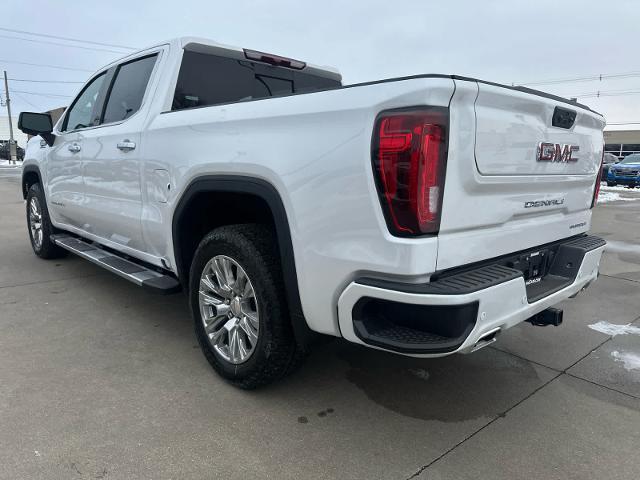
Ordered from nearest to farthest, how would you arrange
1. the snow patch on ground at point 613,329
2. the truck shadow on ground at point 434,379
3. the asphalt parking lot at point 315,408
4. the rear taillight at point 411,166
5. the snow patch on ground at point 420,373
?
the rear taillight at point 411,166
the asphalt parking lot at point 315,408
the truck shadow on ground at point 434,379
the snow patch on ground at point 420,373
the snow patch on ground at point 613,329

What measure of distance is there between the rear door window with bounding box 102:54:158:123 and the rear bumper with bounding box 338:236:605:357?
249 centimetres

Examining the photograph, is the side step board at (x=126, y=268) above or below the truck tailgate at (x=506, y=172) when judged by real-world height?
below


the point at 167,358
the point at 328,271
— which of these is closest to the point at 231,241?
the point at 328,271

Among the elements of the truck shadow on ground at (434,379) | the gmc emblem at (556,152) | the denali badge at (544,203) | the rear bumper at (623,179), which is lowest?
the rear bumper at (623,179)

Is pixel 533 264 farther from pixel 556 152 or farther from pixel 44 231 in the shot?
pixel 44 231

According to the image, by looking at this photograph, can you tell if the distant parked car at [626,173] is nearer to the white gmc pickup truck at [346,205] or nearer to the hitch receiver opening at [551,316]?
the white gmc pickup truck at [346,205]

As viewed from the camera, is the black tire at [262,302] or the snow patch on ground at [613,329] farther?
the snow patch on ground at [613,329]

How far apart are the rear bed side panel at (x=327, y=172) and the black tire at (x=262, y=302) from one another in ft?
0.81

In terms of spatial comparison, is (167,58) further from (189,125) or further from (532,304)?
(532,304)

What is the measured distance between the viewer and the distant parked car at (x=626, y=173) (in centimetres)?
2069

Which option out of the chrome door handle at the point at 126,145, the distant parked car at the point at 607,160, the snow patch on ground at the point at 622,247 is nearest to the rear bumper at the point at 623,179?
the distant parked car at the point at 607,160

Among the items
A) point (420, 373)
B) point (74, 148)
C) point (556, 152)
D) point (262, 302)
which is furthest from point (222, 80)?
point (420, 373)

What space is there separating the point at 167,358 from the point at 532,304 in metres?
2.28

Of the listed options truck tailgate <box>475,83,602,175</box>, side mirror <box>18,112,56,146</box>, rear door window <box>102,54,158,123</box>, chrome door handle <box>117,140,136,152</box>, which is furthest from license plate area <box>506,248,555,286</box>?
side mirror <box>18,112,56,146</box>
